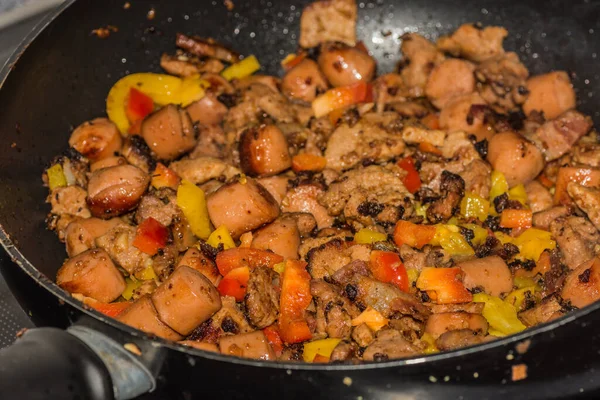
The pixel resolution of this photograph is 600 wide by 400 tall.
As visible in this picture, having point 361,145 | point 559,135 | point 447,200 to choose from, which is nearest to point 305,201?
point 361,145

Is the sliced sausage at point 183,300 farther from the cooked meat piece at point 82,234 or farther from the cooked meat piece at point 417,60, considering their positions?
the cooked meat piece at point 417,60

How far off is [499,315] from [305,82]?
5.42 ft

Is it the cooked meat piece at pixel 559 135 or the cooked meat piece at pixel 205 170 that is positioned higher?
the cooked meat piece at pixel 205 170

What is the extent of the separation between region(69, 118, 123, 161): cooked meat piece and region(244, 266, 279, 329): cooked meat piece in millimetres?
1051

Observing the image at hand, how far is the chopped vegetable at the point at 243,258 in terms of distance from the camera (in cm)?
323

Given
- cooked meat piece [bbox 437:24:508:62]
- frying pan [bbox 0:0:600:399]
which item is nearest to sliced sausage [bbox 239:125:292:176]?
frying pan [bbox 0:0:600:399]

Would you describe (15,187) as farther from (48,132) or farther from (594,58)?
(594,58)

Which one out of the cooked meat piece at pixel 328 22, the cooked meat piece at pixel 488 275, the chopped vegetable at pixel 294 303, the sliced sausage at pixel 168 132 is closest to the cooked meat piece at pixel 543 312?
the cooked meat piece at pixel 488 275

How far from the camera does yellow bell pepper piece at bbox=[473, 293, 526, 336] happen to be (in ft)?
10.1

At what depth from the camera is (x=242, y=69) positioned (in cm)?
415

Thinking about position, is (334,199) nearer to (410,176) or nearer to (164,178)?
(410,176)

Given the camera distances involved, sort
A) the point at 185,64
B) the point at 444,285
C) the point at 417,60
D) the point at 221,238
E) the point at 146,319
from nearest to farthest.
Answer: the point at 146,319
the point at 444,285
the point at 221,238
the point at 185,64
the point at 417,60

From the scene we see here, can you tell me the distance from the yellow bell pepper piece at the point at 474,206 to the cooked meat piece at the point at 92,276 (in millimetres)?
1584

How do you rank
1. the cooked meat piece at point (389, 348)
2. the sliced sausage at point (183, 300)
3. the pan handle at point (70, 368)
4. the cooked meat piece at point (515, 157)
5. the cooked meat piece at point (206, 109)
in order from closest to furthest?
the pan handle at point (70, 368), the cooked meat piece at point (389, 348), the sliced sausage at point (183, 300), the cooked meat piece at point (515, 157), the cooked meat piece at point (206, 109)
